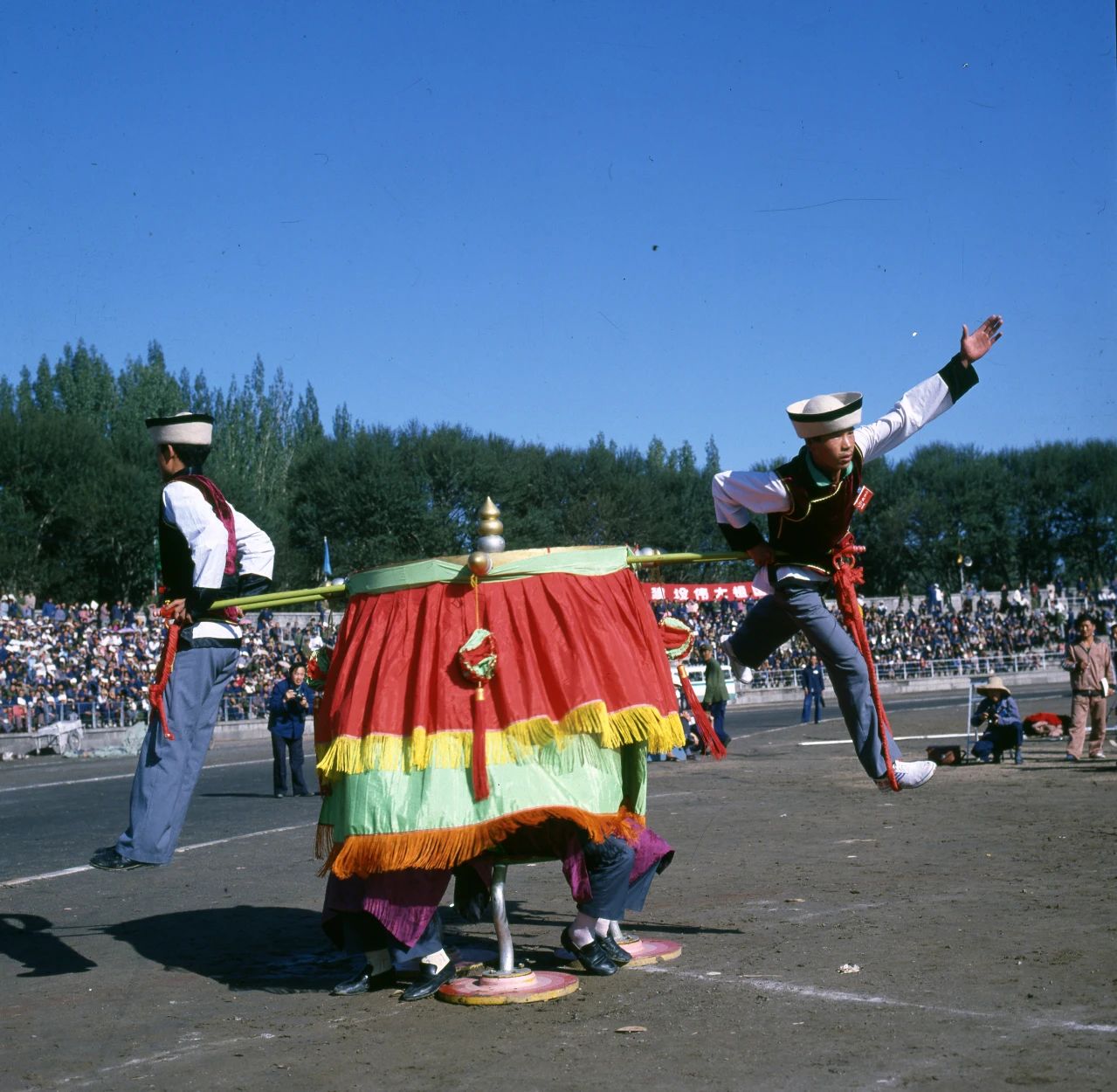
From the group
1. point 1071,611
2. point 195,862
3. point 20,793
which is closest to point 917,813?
point 195,862

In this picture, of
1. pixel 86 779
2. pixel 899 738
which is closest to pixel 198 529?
pixel 86 779

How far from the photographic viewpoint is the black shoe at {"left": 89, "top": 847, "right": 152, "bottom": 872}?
6171 mm

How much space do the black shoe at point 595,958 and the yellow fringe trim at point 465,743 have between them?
1.03 m

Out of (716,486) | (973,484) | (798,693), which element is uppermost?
(973,484)

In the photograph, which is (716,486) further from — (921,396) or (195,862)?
(195,862)

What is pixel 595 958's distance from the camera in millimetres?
6395

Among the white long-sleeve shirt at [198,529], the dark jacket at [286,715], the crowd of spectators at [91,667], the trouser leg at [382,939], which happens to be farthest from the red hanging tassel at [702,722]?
the crowd of spectators at [91,667]

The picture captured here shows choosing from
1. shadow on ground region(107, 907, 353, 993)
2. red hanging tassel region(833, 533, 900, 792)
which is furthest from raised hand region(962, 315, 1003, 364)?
shadow on ground region(107, 907, 353, 993)

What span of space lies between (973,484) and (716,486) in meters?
88.6

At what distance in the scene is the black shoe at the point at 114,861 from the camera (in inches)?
243

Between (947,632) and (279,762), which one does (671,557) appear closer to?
(279,762)

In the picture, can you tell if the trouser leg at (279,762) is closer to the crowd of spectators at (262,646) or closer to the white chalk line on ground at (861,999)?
the crowd of spectators at (262,646)

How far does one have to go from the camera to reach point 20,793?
19484 millimetres

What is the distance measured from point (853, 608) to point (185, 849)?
25.7ft
